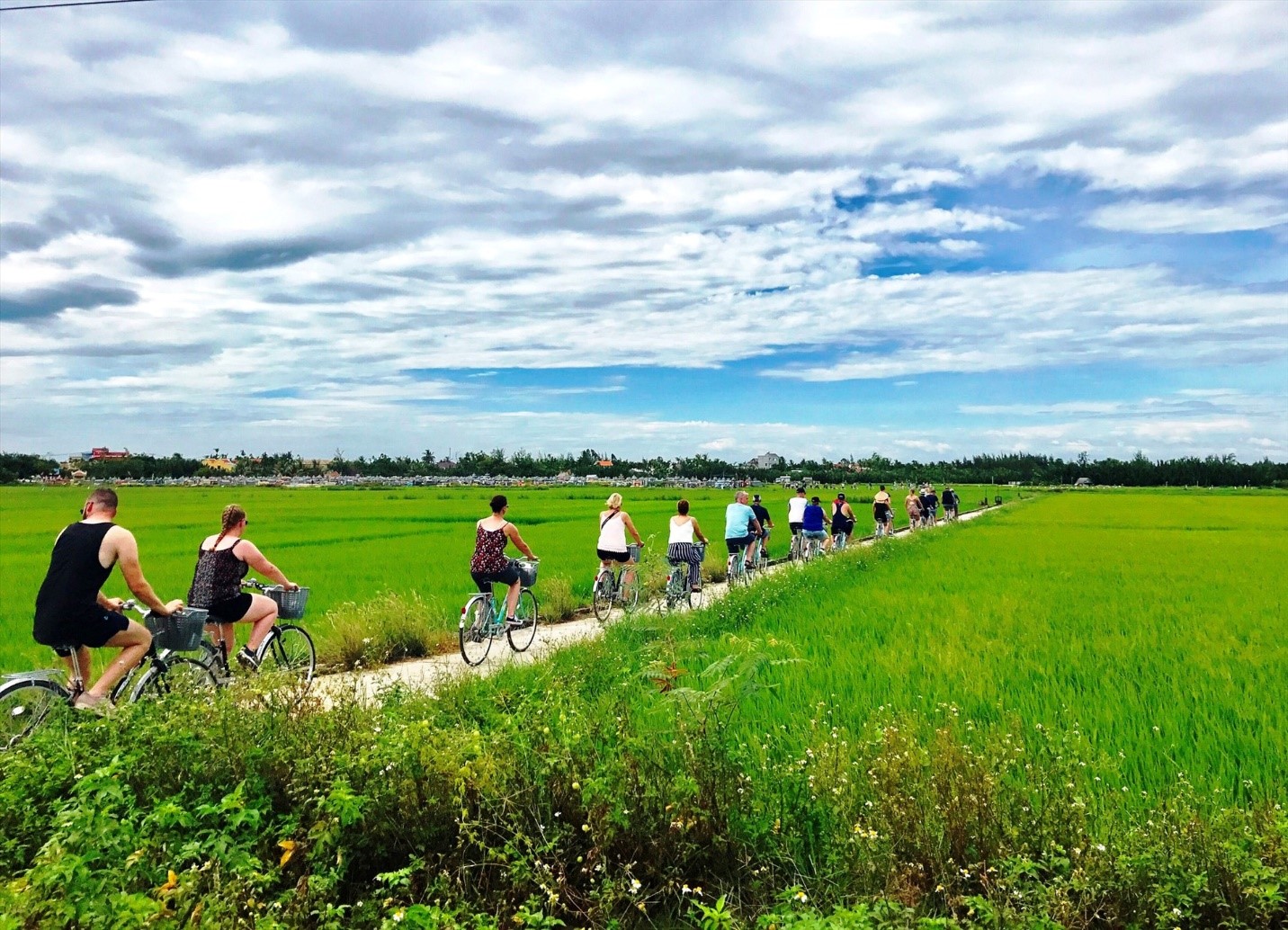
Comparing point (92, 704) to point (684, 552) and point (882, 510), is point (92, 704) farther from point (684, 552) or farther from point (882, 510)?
point (882, 510)

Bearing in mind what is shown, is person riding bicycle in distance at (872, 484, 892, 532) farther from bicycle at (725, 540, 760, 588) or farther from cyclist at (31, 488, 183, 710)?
cyclist at (31, 488, 183, 710)

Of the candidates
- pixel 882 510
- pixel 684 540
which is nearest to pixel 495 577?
pixel 684 540

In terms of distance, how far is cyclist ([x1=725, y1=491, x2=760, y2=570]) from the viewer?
17.1 metres

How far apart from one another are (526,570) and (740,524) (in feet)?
23.6

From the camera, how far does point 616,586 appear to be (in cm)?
1340

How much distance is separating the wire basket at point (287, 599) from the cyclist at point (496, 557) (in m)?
2.18

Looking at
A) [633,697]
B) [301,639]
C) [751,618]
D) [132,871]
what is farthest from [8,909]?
[751,618]

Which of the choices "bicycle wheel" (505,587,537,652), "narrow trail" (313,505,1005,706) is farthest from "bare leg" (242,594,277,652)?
"bicycle wheel" (505,587,537,652)

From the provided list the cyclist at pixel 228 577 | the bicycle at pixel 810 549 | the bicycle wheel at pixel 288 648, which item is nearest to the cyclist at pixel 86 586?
the cyclist at pixel 228 577

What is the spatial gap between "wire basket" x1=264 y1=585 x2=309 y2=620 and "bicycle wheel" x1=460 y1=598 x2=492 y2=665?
1.92 metres

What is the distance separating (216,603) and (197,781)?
2985 millimetres

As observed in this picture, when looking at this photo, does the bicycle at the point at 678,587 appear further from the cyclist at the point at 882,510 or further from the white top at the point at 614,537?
the cyclist at the point at 882,510

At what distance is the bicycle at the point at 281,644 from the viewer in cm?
764

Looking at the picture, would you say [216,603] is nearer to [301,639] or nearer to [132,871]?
[301,639]
